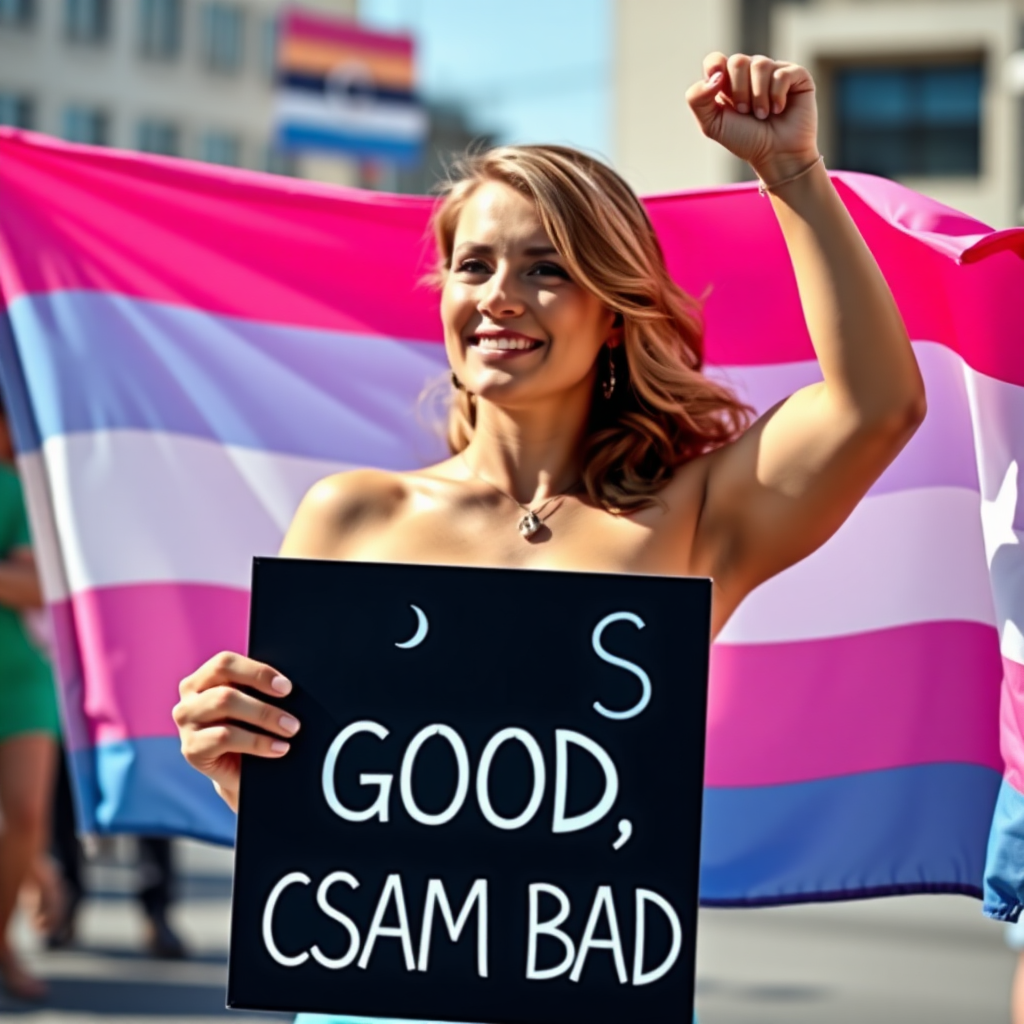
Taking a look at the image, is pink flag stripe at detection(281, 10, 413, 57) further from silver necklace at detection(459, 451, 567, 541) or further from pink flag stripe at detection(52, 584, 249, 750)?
silver necklace at detection(459, 451, 567, 541)

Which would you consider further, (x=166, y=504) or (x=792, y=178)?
(x=166, y=504)

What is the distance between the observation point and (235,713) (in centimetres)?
225

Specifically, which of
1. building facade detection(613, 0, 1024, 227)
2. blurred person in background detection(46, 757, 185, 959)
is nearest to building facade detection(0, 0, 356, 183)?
building facade detection(613, 0, 1024, 227)

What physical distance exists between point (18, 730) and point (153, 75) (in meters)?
47.5

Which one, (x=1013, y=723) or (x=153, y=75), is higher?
(x=153, y=75)

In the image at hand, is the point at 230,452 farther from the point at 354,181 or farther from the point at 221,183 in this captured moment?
the point at 354,181

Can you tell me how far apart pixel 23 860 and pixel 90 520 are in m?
2.59

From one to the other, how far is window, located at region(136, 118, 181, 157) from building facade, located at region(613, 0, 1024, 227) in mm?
30300

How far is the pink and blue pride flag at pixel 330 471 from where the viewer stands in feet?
10.3

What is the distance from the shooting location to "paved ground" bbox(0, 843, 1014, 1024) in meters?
6.00

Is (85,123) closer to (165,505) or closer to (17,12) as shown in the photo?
(17,12)

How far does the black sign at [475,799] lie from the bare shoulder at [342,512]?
0.80ft

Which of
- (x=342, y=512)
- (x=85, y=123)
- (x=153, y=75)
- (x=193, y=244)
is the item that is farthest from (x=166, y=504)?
(x=153, y=75)

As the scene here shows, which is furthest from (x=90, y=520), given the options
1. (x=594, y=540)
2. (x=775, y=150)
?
(x=775, y=150)
